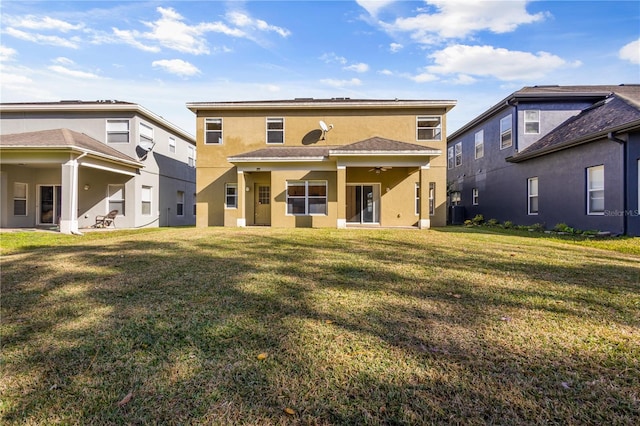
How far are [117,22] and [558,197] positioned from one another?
17909 millimetres

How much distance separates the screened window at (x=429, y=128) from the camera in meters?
15.1

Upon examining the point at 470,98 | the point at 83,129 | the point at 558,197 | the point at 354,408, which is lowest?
the point at 354,408

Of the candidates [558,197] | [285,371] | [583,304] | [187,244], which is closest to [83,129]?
[187,244]

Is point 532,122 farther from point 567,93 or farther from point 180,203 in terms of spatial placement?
point 180,203

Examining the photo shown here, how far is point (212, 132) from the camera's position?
15773 mm

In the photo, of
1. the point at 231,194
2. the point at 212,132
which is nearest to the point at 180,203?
the point at 231,194

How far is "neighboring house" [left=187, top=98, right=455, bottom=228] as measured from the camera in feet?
46.3

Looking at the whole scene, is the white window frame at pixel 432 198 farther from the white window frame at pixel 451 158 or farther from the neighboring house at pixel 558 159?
the white window frame at pixel 451 158

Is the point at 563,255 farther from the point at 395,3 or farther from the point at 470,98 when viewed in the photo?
the point at 470,98

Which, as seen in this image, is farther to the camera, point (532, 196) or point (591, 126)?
point (532, 196)

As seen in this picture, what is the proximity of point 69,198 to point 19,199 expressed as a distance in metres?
6.16

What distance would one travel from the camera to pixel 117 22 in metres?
10.6

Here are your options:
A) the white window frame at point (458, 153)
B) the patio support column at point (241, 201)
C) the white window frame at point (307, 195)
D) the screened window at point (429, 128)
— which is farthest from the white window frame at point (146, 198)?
the white window frame at point (458, 153)

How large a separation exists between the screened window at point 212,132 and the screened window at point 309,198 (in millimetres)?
4742
